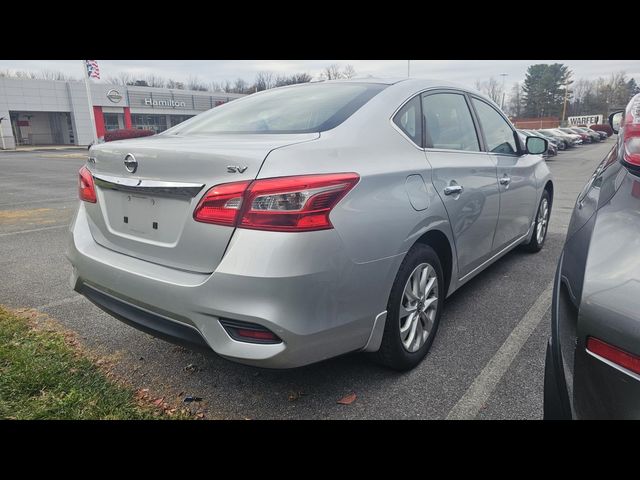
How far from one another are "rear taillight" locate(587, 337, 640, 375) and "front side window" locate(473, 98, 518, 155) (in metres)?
2.64

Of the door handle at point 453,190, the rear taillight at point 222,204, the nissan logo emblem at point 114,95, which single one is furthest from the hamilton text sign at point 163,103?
the rear taillight at point 222,204

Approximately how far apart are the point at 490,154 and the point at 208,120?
85.2 inches

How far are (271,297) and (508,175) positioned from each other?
271 cm

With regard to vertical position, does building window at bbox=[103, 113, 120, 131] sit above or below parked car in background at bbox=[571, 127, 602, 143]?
above

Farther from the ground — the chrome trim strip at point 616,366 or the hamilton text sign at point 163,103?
the hamilton text sign at point 163,103

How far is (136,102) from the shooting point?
175 feet

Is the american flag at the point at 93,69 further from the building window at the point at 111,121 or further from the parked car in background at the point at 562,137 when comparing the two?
the parked car in background at the point at 562,137

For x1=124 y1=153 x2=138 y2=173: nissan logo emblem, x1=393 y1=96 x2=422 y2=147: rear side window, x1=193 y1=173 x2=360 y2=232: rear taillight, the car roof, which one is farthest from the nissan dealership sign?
x1=124 y1=153 x2=138 y2=173: nissan logo emblem

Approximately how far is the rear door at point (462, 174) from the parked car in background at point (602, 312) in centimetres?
113

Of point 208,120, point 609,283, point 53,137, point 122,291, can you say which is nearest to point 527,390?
point 609,283

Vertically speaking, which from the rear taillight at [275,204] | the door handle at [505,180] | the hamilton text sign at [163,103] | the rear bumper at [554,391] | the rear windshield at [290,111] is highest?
the hamilton text sign at [163,103]

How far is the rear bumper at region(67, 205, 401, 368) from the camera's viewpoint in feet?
6.13

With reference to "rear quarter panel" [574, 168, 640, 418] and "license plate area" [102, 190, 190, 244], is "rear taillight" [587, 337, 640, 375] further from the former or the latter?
"license plate area" [102, 190, 190, 244]

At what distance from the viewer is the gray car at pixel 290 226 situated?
1.90 m
